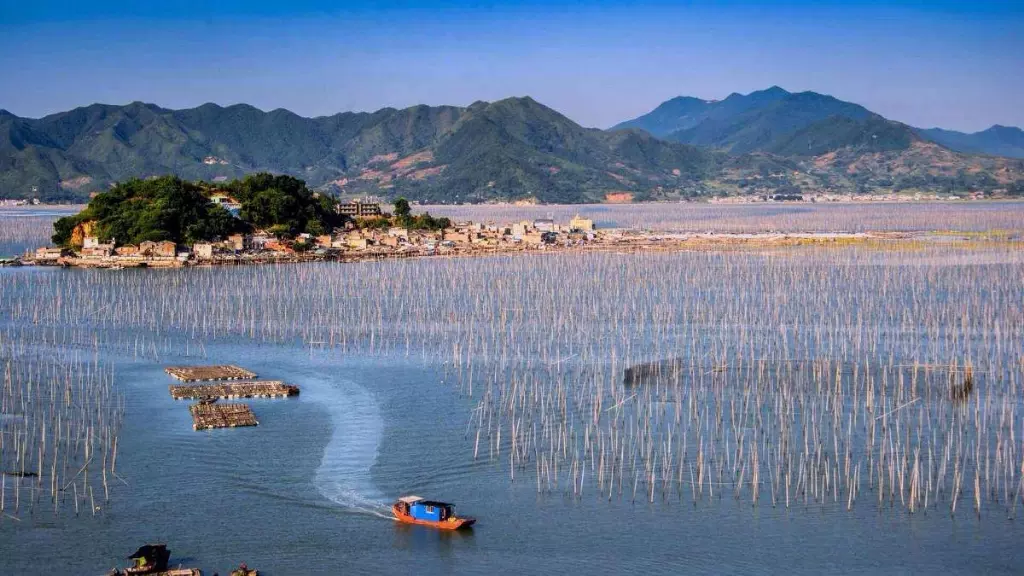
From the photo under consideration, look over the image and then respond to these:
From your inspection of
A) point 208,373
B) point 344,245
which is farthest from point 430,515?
point 344,245

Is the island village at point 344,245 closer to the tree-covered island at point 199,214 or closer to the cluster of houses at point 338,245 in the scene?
the cluster of houses at point 338,245

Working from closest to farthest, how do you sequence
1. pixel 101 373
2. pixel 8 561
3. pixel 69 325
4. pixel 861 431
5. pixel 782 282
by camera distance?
pixel 8 561 → pixel 861 431 → pixel 101 373 → pixel 69 325 → pixel 782 282

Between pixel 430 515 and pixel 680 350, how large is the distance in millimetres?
14718

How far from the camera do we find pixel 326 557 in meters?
17.2

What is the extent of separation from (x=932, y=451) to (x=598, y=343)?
12.3m

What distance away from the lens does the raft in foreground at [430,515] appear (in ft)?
59.3

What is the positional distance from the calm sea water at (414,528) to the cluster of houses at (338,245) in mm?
38158

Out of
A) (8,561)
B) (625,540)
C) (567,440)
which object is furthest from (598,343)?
(8,561)

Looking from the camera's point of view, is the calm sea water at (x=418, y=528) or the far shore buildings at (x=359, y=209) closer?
the calm sea water at (x=418, y=528)

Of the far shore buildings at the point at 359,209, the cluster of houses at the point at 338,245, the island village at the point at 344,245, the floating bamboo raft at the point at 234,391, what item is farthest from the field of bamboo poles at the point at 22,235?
the floating bamboo raft at the point at 234,391

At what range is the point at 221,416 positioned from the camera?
2448 centimetres

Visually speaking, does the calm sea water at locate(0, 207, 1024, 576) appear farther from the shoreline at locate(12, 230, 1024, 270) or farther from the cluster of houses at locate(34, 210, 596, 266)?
the cluster of houses at locate(34, 210, 596, 266)

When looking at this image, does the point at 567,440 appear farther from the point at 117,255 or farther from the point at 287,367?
the point at 117,255

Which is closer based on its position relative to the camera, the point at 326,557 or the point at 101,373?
the point at 326,557
